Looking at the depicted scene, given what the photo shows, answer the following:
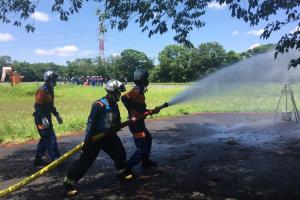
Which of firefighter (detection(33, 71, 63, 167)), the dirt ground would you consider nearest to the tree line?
the dirt ground

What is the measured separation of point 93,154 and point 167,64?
82.0m

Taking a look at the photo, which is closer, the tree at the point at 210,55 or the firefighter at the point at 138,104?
the firefighter at the point at 138,104

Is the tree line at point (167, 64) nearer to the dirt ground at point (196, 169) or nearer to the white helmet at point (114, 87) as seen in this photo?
the dirt ground at point (196, 169)

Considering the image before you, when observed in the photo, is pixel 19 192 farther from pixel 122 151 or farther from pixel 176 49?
pixel 176 49

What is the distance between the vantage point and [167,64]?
289 feet

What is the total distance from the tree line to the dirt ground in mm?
44996

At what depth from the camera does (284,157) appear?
8516 millimetres

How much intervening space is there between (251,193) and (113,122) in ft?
7.96

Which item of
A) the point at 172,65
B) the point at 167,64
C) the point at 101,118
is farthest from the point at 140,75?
the point at 167,64

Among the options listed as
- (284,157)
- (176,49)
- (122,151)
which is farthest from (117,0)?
(176,49)

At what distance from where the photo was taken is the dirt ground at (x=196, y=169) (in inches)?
250

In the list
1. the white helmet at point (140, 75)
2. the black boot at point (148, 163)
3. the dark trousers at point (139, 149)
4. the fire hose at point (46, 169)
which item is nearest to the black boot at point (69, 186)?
the fire hose at point (46, 169)

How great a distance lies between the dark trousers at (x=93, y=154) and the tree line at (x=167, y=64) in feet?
162

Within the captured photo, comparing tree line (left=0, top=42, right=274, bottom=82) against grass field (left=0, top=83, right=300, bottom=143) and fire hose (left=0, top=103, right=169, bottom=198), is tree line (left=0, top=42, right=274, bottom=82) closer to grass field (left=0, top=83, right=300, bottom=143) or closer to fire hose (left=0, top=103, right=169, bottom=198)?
grass field (left=0, top=83, right=300, bottom=143)
